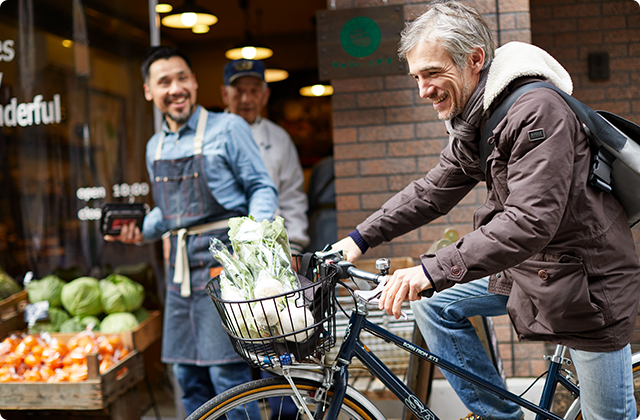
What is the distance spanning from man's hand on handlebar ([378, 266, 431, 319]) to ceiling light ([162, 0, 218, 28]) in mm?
4317

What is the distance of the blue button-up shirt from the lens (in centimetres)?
286

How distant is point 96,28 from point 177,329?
242 centimetres

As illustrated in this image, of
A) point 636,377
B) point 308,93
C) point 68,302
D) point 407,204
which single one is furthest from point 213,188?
point 308,93

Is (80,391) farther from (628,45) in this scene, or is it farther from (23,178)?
(628,45)

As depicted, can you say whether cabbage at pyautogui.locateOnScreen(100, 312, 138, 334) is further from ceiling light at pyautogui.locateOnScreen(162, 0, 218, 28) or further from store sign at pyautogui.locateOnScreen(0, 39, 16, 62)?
ceiling light at pyautogui.locateOnScreen(162, 0, 218, 28)

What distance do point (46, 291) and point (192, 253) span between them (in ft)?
4.95

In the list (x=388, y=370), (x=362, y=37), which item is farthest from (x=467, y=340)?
(x=362, y=37)

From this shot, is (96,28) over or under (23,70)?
over

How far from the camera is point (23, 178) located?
157 inches

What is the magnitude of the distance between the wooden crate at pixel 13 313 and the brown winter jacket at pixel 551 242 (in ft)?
9.70

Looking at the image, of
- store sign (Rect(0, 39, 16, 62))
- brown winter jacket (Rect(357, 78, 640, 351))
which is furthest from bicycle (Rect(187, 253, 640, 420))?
store sign (Rect(0, 39, 16, 62))

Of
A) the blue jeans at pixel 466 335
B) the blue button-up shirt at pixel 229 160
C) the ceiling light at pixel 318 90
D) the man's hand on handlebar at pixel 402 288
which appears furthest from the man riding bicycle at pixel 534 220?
the ceiling light at pixel 318 90

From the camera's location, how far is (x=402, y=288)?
5.35ft

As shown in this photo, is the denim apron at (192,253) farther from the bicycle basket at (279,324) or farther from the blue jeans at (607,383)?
the blue jeans at (607,383)
